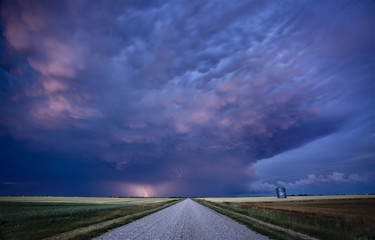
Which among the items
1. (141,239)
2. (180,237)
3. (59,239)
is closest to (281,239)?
(180,237)

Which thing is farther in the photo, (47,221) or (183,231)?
(47,221)

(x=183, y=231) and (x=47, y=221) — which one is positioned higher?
(x=183, y=231)

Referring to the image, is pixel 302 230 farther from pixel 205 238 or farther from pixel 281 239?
pixel 205 238

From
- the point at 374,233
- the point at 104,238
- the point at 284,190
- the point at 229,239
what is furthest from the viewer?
the point at 284,190

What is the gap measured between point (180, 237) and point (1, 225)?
2102 cm

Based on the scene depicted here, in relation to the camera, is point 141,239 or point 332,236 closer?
point 141,239

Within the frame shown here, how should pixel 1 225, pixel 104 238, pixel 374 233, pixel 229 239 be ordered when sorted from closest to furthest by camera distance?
pixel 229 239
pixel 104 238
pixel 374 233
pixel 1 225

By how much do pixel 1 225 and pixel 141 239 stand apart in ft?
63.2

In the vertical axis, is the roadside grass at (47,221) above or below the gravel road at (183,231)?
below

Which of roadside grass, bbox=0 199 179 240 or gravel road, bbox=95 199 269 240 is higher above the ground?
gravel road, bbox=95 199 269 240

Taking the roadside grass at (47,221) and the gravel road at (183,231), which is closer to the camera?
the gravel road at (183,231)

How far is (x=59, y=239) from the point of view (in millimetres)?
11320

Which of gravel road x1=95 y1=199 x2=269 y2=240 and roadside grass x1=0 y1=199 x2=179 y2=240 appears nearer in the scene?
gravel road x1=95 y1=199 x2=269 y2=240

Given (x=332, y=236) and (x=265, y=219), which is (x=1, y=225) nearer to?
(x=265, y=219)
